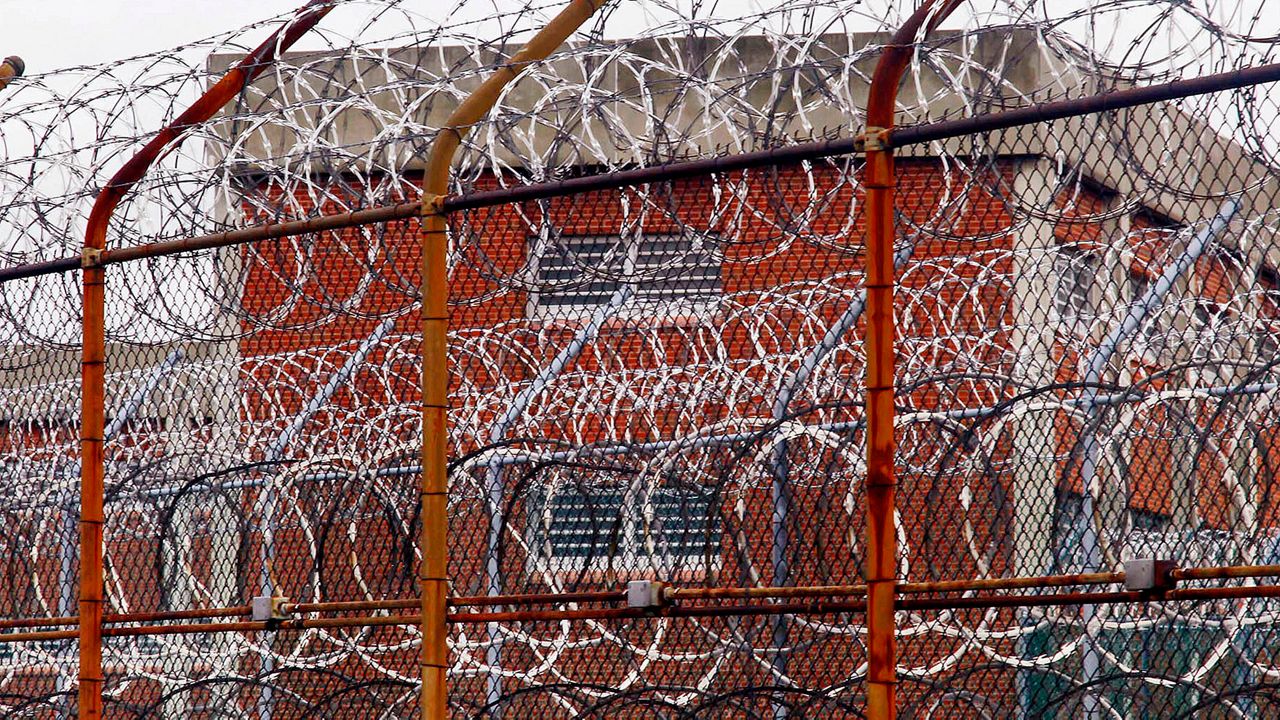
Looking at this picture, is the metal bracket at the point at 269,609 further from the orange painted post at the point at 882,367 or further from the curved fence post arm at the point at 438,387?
the orange painted post at the point at 882,367

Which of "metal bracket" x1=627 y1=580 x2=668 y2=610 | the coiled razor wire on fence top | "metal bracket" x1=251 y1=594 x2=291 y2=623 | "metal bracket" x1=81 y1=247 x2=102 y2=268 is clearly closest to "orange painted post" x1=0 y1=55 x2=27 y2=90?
the coiled razor wire on fence top

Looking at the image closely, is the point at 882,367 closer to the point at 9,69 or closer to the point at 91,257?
the point at 91,257

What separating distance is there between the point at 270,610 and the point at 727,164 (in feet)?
7.79

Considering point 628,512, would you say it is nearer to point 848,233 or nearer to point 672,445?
point 672,445

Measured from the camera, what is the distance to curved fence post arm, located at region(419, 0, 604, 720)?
5.31 metres

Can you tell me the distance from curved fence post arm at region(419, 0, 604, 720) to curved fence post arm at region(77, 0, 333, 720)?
1319mm

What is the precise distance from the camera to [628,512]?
565cm

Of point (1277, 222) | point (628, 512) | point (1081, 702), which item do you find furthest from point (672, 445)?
point (1277, 222)

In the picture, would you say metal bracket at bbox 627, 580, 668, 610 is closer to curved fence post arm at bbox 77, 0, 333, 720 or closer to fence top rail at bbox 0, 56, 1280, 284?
fence top rail at bbox 0, 56, 1280, 284

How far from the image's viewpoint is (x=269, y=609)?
6.02 meters

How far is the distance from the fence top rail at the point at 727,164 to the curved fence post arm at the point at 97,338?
17cm

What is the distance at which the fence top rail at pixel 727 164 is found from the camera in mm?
4137

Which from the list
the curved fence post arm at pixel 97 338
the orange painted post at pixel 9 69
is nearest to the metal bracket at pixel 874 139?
the curved fence post arm at pixel 97 338

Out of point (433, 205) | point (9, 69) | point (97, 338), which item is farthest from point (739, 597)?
point (9, 69)
